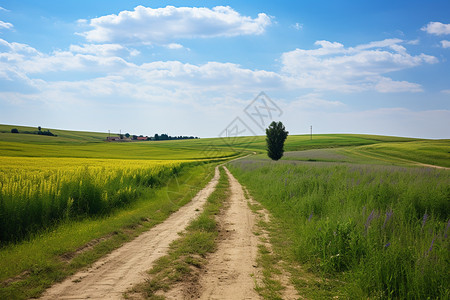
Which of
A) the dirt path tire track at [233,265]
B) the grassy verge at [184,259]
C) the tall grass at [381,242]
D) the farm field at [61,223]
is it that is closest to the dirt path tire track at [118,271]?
the grassy verge at [184,259]

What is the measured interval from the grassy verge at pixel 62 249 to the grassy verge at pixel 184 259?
158cm

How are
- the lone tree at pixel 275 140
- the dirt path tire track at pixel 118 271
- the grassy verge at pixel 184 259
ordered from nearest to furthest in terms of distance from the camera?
the dirt path tire track at pixel 118 271 → the grassy verge at pixel 184 259 → the lone tree at pixel 275 140

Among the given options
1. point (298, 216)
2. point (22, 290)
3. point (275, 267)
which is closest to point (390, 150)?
point (298, 216)

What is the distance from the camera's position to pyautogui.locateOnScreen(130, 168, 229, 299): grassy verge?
14.8 feet

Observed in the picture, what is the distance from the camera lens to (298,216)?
354 inches

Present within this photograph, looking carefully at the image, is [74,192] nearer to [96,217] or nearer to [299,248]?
[96,217]

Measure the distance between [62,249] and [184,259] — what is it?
2.92 meters

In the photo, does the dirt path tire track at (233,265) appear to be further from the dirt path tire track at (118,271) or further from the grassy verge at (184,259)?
the dirt path tire track at (118,271)

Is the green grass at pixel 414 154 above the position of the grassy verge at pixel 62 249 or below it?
above

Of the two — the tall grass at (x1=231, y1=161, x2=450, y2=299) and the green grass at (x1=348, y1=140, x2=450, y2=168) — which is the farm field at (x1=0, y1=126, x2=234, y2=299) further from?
the green grass at (x1=348, y1=140, x2=450, y2=168)

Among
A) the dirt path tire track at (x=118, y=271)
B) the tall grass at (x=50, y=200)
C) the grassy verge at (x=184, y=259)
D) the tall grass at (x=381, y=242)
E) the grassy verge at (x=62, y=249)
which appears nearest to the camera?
the tall grass at (x=381, y=242)

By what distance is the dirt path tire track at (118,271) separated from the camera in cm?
432

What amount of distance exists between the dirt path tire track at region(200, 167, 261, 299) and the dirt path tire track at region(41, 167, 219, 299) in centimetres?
122

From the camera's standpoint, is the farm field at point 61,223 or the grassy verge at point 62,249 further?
the farm field at point 61,223
